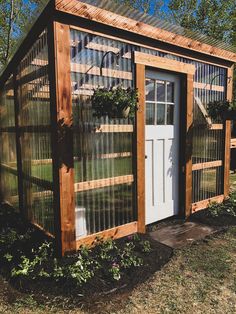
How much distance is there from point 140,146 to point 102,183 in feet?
2.60

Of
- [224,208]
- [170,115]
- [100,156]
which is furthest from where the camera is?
[224,208]

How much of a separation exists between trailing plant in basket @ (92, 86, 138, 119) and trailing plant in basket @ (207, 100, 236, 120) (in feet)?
7.19

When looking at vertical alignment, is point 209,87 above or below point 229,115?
above

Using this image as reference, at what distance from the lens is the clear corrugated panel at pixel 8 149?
4539mm

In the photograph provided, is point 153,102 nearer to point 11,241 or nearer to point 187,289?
point 187,289

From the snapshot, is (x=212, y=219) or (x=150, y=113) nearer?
(x=150, y=113)

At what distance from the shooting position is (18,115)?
4090 millimetres

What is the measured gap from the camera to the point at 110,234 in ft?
11.4

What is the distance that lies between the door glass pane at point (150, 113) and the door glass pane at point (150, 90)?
0.35ft

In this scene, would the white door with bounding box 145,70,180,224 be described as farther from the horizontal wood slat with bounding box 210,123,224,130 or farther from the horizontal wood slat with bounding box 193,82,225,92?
the horizontal wood slat with bounding box 210,123,224,130

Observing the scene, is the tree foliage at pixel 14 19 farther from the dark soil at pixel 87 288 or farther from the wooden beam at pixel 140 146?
the dark soil at pixel 87 288

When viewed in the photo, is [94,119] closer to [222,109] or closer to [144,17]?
[144,17]

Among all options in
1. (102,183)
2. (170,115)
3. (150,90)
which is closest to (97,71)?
(150,90)

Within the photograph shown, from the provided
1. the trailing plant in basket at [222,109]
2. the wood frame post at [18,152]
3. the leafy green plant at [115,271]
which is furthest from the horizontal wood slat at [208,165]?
the wood frame post at [18,152]
